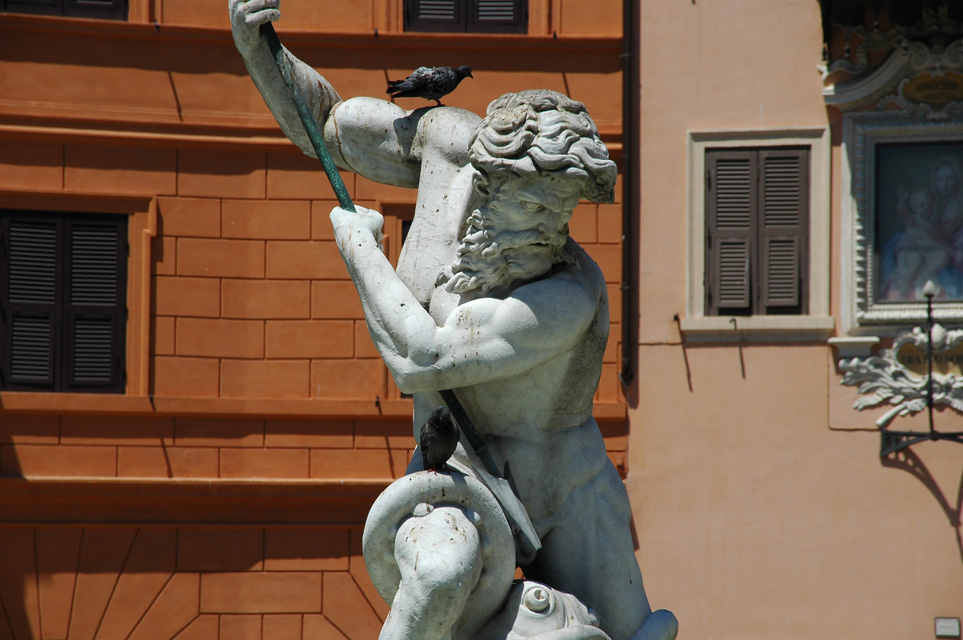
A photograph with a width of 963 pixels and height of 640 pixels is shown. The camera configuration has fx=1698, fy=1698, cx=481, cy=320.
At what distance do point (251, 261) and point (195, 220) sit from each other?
2.24 ft

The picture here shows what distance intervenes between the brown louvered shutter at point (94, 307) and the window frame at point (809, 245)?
5544mm

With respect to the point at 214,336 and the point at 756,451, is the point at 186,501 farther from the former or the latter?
the point at 756,451

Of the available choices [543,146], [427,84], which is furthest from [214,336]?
[543,146]

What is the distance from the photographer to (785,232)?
16438 mm

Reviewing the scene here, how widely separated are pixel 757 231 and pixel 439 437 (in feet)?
42.0

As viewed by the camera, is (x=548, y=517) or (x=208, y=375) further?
(x=208, y=375)

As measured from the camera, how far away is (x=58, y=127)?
1647 centimetres

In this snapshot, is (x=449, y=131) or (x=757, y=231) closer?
(x=449, y=131)

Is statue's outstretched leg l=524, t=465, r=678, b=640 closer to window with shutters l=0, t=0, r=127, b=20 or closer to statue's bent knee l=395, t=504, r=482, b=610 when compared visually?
statue's bent knee l=395, t=504, r=482, b=610

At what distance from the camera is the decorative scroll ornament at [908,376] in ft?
52.1

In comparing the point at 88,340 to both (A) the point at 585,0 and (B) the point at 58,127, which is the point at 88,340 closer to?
(B) the point at 58,127

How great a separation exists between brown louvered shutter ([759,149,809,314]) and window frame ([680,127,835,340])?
3.4 inches

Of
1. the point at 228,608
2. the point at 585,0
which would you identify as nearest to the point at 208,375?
the point at 228,608

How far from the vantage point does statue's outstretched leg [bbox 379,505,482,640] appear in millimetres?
3916
